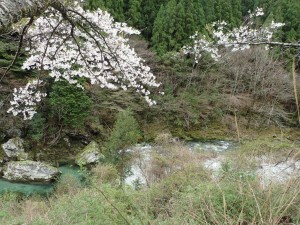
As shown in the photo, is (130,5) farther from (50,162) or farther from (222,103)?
(50,162)

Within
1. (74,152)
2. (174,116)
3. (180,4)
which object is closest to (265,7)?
(180,4)

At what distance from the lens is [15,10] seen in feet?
4.63

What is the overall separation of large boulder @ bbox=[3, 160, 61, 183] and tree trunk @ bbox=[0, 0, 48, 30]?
1213 cm

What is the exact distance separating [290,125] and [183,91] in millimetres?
7233

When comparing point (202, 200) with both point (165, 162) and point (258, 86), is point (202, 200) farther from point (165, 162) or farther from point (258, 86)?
point (258, 86)

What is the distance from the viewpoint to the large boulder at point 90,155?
14.5 m

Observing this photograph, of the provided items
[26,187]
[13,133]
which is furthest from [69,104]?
[26,187]

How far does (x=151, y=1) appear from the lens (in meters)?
23.6

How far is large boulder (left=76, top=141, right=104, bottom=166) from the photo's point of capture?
1446 cm

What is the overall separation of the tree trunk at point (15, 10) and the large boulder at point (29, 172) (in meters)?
12.1

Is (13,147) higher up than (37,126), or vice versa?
(37,126)

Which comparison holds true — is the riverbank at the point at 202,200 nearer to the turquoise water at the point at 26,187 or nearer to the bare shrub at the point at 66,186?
the bare shrub at the point at 66,186

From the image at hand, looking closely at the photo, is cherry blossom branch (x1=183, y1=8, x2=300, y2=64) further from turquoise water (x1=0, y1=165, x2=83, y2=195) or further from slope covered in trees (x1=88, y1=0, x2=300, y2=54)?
slope covered in trees (x1=88, y1=0, x2=300, y2=54)

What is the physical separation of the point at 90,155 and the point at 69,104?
106 inches
